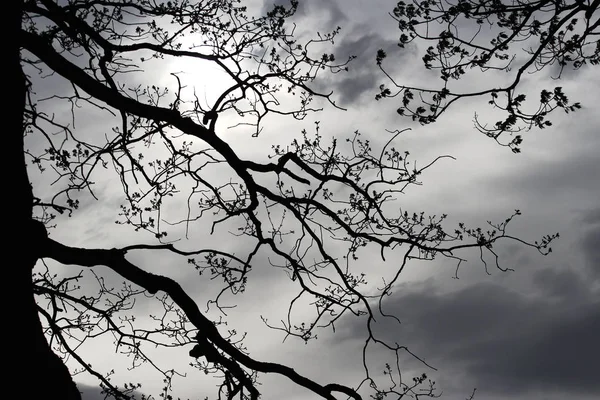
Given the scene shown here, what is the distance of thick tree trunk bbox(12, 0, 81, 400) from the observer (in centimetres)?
478

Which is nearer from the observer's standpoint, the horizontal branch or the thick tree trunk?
the thick tree trunk

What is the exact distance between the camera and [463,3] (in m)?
5.52

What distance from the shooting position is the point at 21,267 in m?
5.17

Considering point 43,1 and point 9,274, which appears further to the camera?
point 43,1

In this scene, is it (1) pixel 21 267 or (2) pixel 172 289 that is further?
(2) pixel 172 289

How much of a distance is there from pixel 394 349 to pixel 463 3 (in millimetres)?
4111

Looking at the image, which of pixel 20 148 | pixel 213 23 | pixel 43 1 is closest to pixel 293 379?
pixel 20 148

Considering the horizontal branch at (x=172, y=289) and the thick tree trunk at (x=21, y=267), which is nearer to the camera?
the thick tree trunk at (x=21, y=267)

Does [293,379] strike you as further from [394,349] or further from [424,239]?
[424,239]

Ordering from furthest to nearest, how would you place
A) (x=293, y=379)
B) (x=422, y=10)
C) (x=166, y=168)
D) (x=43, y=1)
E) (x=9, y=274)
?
(x=166, y=168) → (x=43, y=1) → (x=293, y=379) → (x=422, y=10) → (x=9, y=274)

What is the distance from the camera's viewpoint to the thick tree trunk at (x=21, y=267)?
4777 mm

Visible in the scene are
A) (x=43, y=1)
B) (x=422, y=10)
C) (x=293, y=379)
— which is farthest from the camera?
(x=43, y=1)

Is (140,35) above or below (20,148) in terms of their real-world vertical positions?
above

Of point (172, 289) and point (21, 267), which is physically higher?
point (172, 289)
